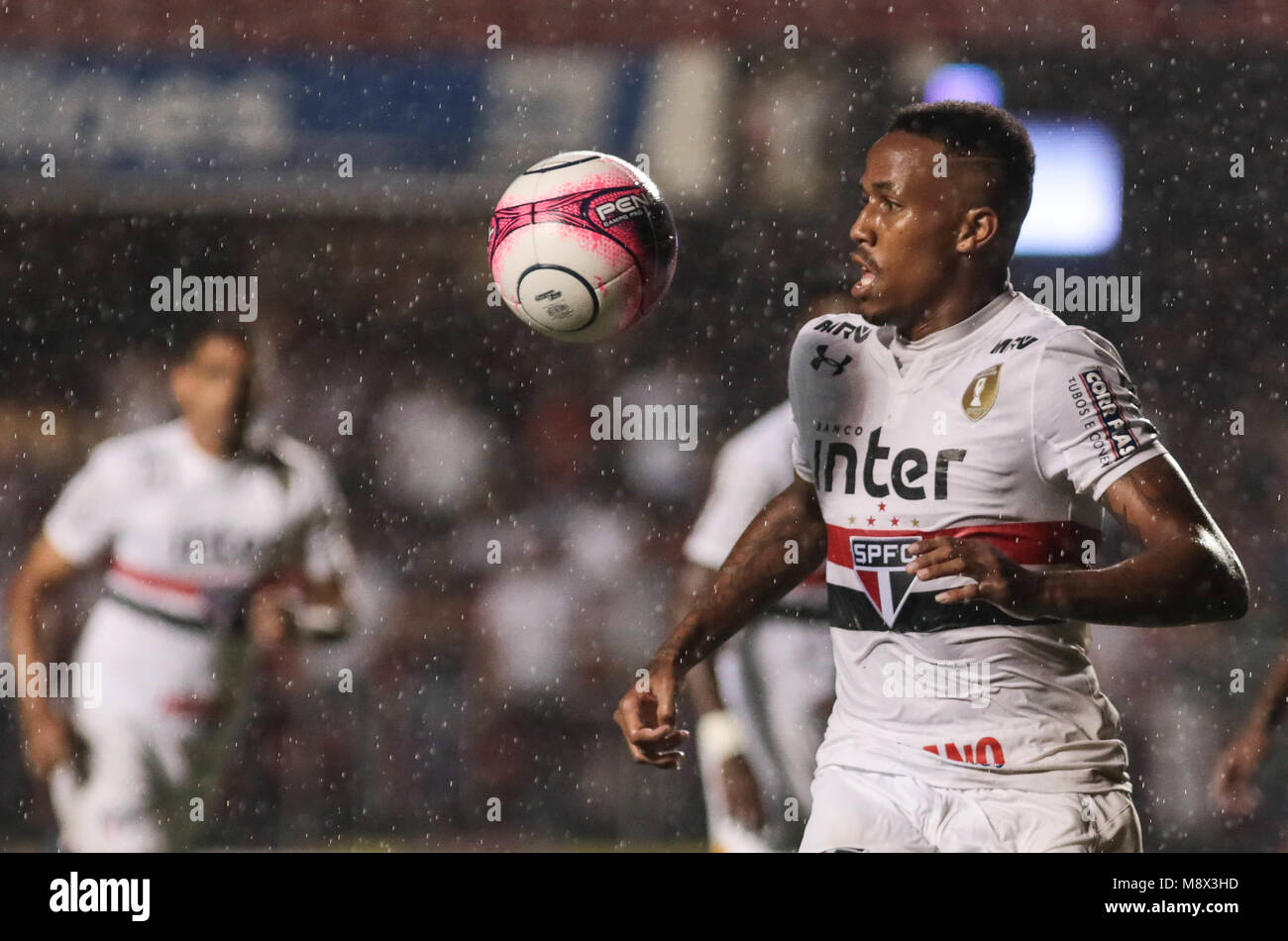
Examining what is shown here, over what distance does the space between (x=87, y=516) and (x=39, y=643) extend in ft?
1.41

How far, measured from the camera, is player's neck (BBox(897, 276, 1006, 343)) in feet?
9.91

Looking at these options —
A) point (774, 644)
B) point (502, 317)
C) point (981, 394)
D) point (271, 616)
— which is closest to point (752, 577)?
point (981, 394)

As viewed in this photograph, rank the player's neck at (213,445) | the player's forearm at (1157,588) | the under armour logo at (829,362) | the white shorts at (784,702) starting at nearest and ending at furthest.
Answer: the player's forearm at (1157,588), the under armour logo at (829,362), the white shorts at (784,702), the player's neck at (213,445)

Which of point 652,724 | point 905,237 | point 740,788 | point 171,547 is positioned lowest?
point 740,788

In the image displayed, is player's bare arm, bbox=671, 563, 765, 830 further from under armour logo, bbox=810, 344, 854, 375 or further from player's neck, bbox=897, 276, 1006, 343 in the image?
player's neck, bbox=897, 276, 1006, 343

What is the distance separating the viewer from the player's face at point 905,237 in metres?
2.99

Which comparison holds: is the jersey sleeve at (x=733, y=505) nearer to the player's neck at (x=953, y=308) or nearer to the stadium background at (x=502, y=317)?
the player's neck at (x=953, y=308)

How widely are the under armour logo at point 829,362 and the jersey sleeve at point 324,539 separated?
217 centimetres

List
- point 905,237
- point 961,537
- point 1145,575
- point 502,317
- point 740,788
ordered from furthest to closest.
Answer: point 502,317 < point 740,788 < point 905,237 < point 961,537 < point 1145,575

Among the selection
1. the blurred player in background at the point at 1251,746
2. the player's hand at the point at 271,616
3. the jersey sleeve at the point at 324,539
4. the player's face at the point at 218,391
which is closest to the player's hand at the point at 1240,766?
the blurred player in background at the point at 1251,746

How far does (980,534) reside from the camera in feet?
9.37

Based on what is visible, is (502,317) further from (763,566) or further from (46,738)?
(763,566)

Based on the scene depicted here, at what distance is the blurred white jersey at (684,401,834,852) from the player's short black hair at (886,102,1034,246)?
1.10 m

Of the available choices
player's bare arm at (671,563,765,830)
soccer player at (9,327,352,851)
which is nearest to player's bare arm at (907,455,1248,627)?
player's bare arm at (671,563,765,830)
